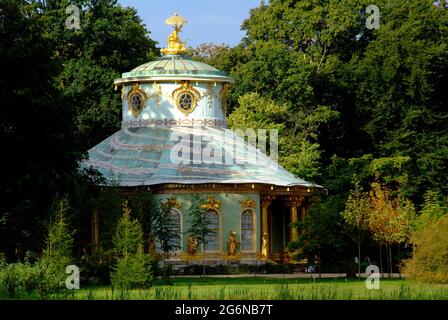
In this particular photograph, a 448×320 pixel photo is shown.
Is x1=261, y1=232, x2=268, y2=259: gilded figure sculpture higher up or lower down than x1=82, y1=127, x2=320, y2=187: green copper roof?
lower down

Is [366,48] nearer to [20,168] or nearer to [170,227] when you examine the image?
[170,227]

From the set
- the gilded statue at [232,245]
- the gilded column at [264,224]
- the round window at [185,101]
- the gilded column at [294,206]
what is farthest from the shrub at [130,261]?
the round window at [185,101]

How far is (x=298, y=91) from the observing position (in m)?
74.8

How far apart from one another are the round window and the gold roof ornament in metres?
3.16

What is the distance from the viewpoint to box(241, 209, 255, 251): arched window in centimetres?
6281

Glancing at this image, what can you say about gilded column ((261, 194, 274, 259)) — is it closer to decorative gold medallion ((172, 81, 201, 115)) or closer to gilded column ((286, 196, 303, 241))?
gilded column ((286, 196, 303, 241))

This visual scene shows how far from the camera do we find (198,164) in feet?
206

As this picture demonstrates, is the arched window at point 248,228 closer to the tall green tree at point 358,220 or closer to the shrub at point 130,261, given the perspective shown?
the tall green tree at point 358,220

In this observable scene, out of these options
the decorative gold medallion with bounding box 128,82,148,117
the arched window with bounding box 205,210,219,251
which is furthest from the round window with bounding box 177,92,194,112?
the arched window with bounding box 205,210,219,251

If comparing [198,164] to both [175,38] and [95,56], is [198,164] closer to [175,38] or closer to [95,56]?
[175,38]

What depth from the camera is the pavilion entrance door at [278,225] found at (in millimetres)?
67062

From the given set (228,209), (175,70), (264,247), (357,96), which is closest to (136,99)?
(175,70)
